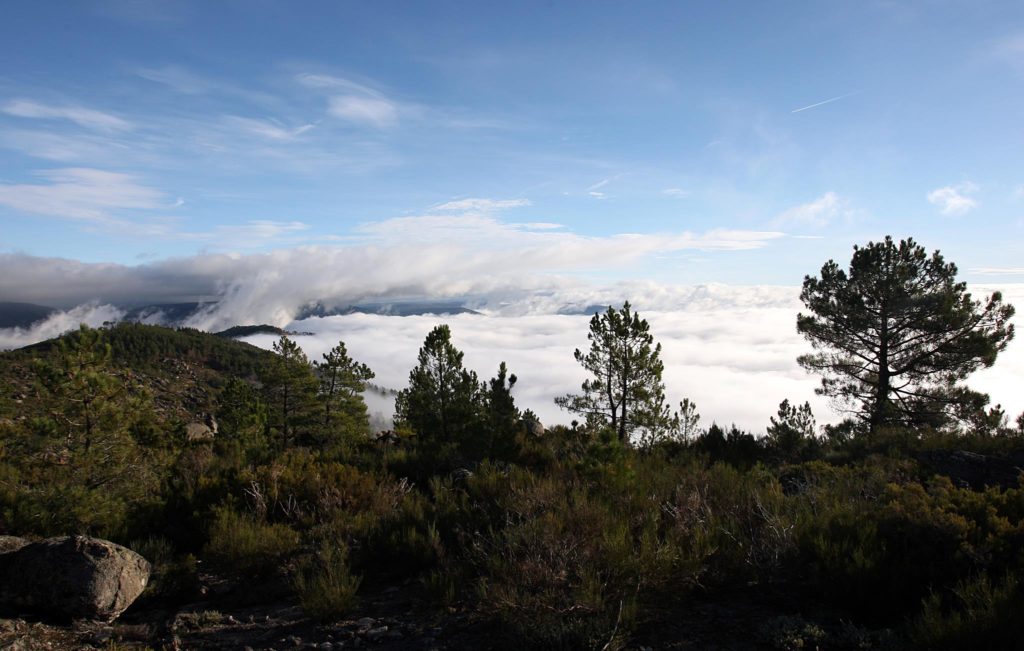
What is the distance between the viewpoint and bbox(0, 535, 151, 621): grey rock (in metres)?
4.98

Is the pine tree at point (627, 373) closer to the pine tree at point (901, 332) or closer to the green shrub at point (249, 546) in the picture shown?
the pine tree at point (901, 332)

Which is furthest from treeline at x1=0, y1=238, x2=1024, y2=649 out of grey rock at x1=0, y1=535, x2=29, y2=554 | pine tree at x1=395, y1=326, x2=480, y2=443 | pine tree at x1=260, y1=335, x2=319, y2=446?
pine tree at x1=260, y1=335, x2=319, y2=446

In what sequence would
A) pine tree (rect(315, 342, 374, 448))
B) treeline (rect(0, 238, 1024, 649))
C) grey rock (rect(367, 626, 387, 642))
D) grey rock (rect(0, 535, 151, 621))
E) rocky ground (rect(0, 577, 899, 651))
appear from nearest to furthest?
rocky ground (rect(0, 577, 899, 651))
treeline (rect(0, 238, 1024, 649))
grey rock (rect(367, 626, 387, 642))
grey rock (rect(0, 535, 151, 621))
pine tree (rect(315, 342, 374, 448))

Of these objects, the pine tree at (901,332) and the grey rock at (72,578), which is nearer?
the grey rock at (72,578)

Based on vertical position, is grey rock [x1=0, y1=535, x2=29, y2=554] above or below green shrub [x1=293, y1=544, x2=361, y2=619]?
above

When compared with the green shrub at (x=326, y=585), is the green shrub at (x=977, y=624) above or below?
above

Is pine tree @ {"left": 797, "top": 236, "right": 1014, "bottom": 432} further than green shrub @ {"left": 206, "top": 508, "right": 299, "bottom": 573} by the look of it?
Yes

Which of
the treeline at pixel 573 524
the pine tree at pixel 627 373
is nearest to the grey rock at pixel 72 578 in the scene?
the treeline at pixel 573 524

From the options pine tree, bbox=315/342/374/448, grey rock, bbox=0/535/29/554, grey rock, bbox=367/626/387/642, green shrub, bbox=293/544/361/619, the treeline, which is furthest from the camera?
pine tree, bbox=315/342/374/448

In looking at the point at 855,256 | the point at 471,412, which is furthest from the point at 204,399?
the point at 855,256

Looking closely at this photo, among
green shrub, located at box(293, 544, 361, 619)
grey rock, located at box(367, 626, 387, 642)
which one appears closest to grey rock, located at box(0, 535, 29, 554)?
green shrub, located at box(293, 544, 361, 619)

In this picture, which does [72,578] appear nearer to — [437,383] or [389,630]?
[389,630]

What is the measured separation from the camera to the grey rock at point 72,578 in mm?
4980

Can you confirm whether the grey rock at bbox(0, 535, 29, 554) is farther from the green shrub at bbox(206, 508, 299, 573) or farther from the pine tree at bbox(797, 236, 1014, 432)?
the pine tree at bbox(797, 236, 1014, 432)
